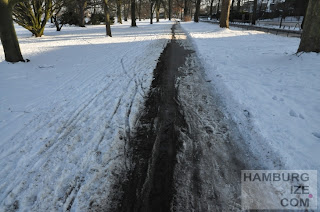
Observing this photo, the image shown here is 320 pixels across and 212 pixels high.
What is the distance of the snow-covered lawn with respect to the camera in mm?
3033

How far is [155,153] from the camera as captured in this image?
3.04 m

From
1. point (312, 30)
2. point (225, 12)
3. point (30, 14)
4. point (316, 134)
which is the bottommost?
point (316, 134)

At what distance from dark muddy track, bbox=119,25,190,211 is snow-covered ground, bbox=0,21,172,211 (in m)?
0.26

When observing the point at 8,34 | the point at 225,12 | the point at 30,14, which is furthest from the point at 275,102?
the point at 30,14

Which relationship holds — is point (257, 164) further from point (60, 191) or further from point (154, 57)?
point (154, 57)

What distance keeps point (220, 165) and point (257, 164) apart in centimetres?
52

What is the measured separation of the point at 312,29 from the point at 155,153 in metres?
7.25

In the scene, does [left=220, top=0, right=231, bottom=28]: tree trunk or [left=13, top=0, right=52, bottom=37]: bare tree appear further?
[left=220, top=0, right=231, bottom=28]: tree trunk

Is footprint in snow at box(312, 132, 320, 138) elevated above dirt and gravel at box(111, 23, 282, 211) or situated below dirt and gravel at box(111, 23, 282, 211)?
above

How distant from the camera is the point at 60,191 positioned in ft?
7.90

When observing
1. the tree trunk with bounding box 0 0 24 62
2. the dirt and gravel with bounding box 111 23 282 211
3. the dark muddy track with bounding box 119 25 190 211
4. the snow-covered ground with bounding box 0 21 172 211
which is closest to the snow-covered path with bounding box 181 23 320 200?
the dirt and gravel with bounding box 111 23 282 211

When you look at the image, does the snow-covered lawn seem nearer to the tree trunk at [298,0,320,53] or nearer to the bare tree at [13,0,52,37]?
the tree trunk at [298,0,320,53]

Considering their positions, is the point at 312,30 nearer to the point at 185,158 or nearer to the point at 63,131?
the point at 185,158

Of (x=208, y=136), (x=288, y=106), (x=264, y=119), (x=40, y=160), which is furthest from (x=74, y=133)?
(x=288, y=106)
